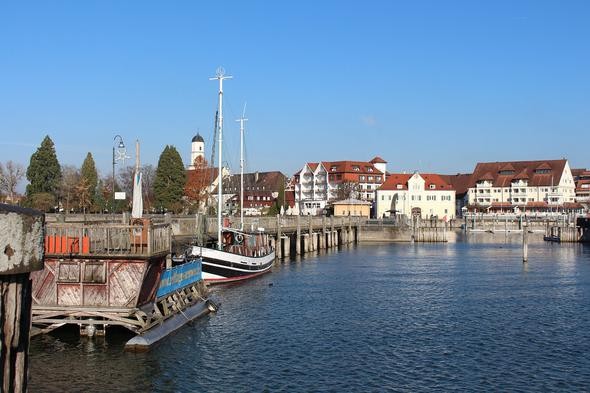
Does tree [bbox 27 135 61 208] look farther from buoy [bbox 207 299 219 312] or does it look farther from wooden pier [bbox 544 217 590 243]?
wooden pier [bbox 544 217 590 243]

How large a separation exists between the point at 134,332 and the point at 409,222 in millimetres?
101645

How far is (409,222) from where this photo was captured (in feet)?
408

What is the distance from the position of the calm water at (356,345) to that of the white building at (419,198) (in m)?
105

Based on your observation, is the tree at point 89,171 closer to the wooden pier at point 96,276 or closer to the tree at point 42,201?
the tree at point 42,201

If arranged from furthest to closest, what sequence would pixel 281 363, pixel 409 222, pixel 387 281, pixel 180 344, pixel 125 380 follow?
pixel 409 222 → pixel 387 281 → pixel 180 344 → pixel 281 363 → pixel 125 380

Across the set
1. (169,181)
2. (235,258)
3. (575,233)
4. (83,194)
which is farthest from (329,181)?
(235,258)

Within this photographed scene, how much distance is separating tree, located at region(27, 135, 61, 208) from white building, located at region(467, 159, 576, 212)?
112253 millimetres

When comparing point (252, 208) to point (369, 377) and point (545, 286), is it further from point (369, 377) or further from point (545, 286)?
point (369, 377)

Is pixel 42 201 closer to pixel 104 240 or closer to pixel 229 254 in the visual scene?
pixel 229 254

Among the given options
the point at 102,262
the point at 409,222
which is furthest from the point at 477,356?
the point at 409,222

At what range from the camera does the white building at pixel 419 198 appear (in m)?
155

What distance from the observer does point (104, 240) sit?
1033 inches

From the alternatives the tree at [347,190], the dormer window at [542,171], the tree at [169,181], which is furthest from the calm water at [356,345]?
the dormer window at [542,171]

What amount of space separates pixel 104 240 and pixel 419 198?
13535 cm
